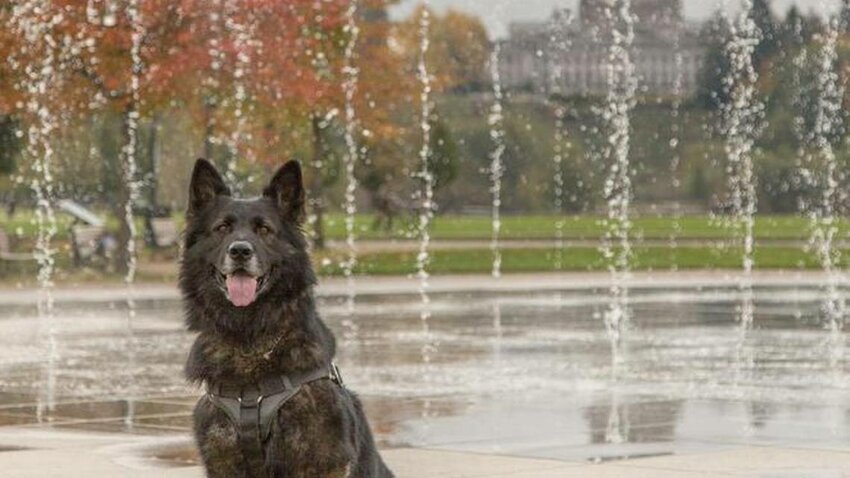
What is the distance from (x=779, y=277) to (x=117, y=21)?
11417 millimetres

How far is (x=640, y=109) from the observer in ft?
329

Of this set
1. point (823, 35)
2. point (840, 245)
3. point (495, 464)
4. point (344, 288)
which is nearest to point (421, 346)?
point (495, 464)

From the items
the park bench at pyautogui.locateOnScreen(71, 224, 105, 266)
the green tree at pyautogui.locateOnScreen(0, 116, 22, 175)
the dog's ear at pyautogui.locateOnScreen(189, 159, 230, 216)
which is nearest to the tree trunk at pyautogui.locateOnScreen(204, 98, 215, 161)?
the park bench at pyautogui.locateOnScreen(71, 224, 105, 266)

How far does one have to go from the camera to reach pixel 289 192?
27.1ft

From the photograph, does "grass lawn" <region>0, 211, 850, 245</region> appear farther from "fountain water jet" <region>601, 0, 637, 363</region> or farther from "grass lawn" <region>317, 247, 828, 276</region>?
"grass lawn" <region>317, 247, 828, 276</region>

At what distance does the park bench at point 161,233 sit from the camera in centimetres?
4450

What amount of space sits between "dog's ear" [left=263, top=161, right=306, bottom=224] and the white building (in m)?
90.1

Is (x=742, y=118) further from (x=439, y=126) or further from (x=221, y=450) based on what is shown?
(x=221, y=450)

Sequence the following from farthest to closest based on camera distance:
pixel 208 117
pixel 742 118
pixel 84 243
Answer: pixel 742 118, pixel 208 117, pixel 84 243

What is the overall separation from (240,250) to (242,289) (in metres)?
0.17

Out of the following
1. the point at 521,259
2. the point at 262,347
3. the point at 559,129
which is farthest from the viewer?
the point at 559,129

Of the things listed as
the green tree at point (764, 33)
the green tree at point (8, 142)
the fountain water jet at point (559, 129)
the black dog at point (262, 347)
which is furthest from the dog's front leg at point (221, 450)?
the green tree at point (764, 33)

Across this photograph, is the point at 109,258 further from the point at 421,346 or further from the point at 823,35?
the point at 823,35

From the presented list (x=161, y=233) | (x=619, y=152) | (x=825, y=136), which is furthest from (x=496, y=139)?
(x=161, y=233)
